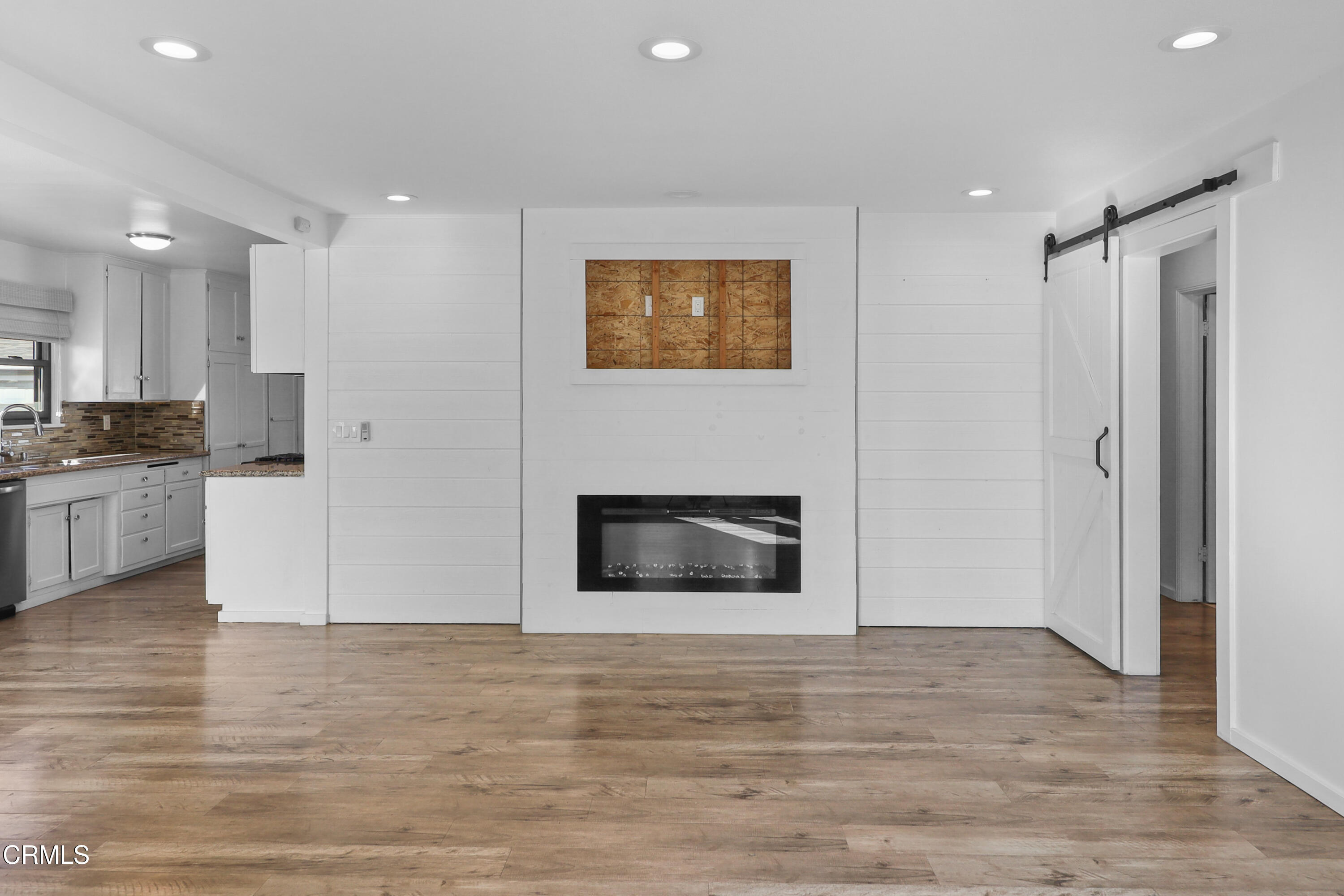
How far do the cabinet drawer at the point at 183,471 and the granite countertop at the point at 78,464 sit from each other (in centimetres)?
6

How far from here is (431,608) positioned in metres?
5.07

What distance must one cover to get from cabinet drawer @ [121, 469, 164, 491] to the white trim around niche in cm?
391

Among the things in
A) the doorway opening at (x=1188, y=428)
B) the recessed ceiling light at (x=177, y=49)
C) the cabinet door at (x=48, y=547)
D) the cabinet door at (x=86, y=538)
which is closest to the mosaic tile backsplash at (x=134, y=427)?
the cabinet door at (x=86, y=538)

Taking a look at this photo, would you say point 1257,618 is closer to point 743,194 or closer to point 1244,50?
point 1244,50

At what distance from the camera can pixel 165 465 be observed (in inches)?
265

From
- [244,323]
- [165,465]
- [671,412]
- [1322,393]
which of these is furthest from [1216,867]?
[244,323]

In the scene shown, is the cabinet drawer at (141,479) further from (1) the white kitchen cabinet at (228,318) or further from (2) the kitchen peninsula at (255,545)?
(2) the kitchen peninsula at (255,545)

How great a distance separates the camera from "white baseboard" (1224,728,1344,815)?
270cm

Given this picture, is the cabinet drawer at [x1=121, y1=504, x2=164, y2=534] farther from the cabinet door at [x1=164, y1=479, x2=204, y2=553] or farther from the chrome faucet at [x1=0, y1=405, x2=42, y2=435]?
the chrome faucet at [x1=0, y1=405, x2=42, y2=435]

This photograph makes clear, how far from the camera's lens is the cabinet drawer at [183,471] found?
6734 millimetres

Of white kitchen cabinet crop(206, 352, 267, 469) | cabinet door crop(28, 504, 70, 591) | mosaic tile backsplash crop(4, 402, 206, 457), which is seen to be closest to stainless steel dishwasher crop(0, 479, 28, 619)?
cabinet door crop(28, 504, 70, 591)

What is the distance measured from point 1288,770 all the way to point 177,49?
14.7 ft

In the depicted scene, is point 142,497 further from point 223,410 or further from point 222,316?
point 222,316

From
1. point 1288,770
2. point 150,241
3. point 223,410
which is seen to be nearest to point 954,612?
point 1288,770
